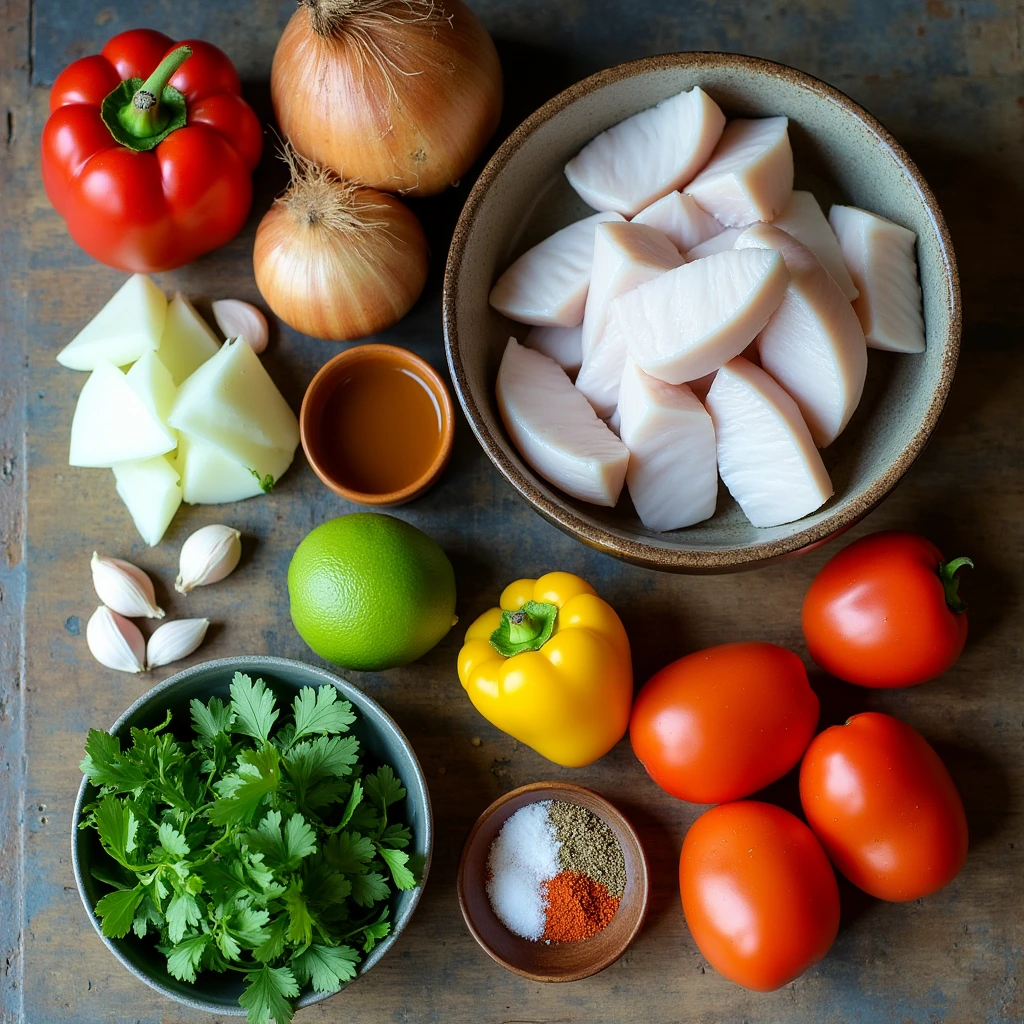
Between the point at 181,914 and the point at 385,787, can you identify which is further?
the point at 385,787

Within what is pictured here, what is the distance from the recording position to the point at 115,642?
1450 millimetres

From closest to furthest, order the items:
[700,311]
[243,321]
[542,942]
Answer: [700,311] → [542,942] → [243,321]

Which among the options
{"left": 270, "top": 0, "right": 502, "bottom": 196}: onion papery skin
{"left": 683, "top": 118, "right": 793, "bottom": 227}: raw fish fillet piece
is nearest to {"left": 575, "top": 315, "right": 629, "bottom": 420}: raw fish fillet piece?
{"left": 683, "top": 118, "right": 793, "bottom": 227}: raw fish fillet piece

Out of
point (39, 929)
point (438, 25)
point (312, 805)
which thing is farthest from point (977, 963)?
point (438, 25)

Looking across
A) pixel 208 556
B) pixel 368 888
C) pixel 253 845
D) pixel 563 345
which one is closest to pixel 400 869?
pixel 368 888

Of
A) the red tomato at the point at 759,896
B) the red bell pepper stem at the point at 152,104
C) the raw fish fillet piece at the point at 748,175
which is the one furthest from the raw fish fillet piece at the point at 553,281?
the red tomato at the point at 759,896

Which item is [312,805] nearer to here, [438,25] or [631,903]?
[631,903]

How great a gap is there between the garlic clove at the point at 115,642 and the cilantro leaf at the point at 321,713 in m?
0.32

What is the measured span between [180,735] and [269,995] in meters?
0.40

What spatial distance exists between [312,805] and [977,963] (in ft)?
3.33

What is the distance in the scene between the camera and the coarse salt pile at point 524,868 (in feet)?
4.54

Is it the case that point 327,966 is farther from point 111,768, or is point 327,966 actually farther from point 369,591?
point 369,591

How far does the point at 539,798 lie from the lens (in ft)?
4.66

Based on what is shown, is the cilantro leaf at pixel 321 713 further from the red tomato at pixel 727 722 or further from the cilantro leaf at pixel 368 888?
the red tomato at pixel 727 722
